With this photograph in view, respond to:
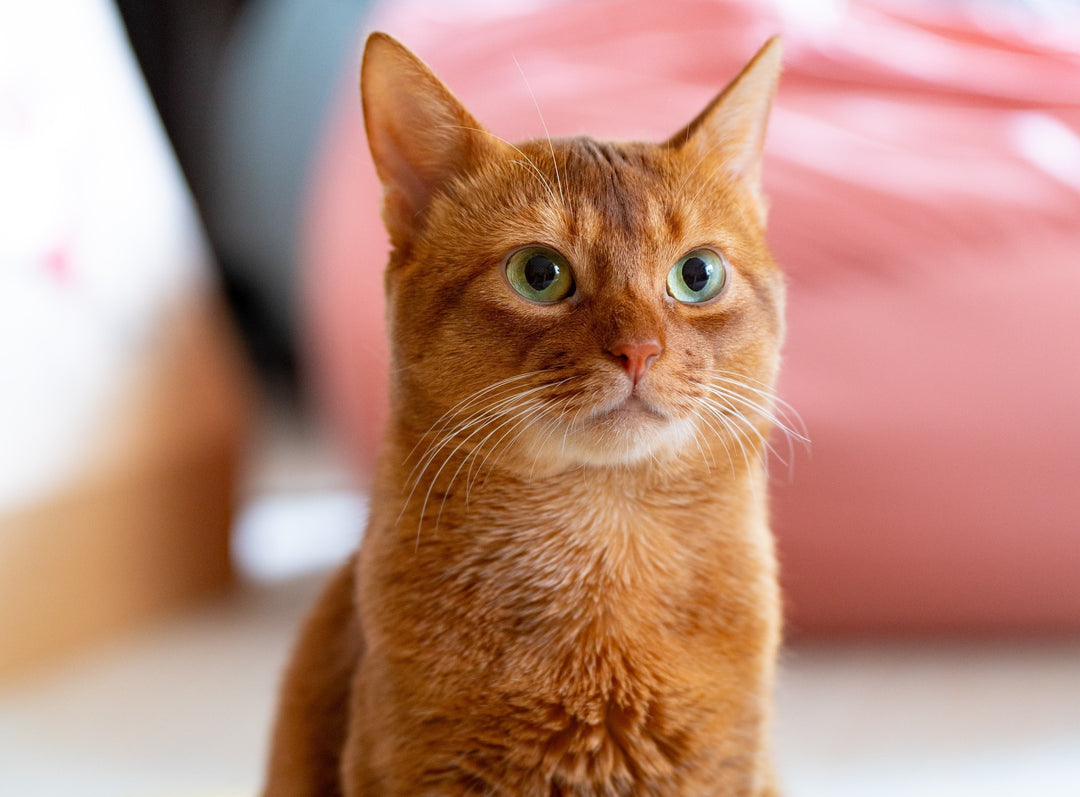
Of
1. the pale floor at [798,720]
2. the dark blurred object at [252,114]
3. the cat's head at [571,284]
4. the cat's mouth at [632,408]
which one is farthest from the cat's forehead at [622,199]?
the dark blurred object at [252,114]

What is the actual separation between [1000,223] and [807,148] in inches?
12.8

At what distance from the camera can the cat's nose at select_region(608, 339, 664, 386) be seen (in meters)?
0.92

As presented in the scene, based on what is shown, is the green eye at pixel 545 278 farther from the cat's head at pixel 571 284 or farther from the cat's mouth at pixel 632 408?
the cat's mouth at pixel 632 408

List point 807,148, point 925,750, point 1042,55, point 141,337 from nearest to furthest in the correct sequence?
point 925,750 < point 807,148 < point 1042,55 < point 141,337

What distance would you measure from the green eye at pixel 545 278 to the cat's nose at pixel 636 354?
0.31 feet

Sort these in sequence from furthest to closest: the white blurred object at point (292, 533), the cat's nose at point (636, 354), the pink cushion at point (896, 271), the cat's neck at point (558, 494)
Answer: the white blurred object at point (292, 533) → the pink cushion at point (896, 271) → the cat's neck at point (558, 494) → the cat's nose at point (636, 354)

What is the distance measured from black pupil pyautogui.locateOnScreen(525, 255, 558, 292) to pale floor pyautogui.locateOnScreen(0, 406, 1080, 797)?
59cm

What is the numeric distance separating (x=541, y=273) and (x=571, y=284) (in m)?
0.03

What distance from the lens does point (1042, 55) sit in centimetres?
202

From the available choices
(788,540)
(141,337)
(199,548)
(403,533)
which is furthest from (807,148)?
(199,548)

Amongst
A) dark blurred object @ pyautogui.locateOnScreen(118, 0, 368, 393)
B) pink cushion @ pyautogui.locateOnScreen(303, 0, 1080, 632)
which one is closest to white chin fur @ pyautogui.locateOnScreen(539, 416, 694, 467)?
pink cushion @ pyautogui.locateOnScreen(303, 0, 1080, 632)

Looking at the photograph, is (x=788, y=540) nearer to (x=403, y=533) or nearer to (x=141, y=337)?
(x=403, y=533)

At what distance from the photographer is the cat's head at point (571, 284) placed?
96 cm

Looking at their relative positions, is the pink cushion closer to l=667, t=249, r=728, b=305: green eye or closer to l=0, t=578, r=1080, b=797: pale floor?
l=0, t=578, r=1080, b=797: pale floor
